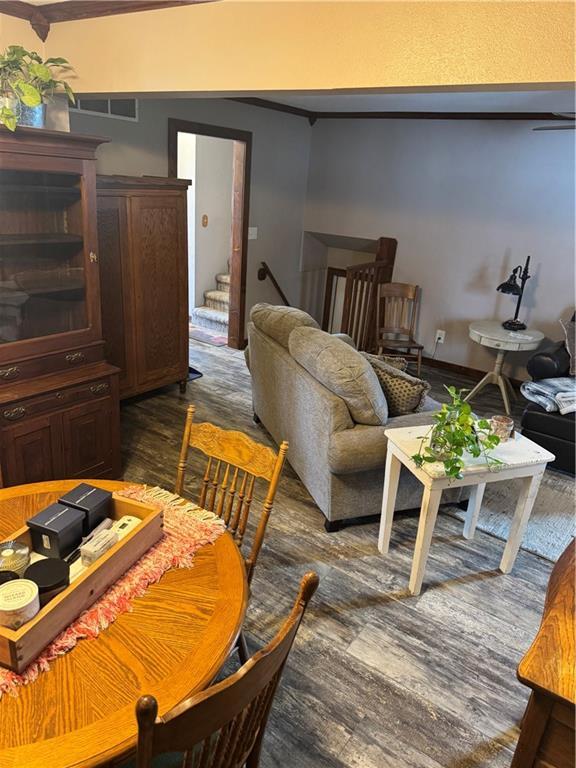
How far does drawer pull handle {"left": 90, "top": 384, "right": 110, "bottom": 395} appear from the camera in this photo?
2.71 meters

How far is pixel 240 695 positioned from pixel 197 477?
224cm

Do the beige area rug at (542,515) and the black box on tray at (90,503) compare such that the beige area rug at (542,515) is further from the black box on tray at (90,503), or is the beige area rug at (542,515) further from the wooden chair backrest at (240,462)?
the black box on tray at (90,503)

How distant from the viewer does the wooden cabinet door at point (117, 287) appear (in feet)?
11.2

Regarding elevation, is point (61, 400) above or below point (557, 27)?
below

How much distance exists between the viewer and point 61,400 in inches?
101

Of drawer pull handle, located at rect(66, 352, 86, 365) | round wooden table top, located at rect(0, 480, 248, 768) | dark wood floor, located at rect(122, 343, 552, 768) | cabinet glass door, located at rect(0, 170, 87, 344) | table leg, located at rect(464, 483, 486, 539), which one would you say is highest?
cabinet glass door, located at rect(0, 170, 87, 344)

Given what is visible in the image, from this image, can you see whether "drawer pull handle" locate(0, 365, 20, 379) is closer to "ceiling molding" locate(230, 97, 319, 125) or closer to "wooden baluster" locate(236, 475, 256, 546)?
"wooden baluster" locate(236, 475, 256, 546)

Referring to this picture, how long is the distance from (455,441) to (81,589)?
4.74 feet

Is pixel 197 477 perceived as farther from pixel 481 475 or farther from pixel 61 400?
pixel 481 475

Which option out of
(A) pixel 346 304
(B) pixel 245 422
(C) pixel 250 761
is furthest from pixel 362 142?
(C) pixel 250 761

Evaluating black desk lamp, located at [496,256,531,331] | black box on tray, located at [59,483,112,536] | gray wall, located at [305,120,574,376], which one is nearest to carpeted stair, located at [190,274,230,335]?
gray wall, located at [305,120,574,376]

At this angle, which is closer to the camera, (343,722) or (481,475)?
(343,722)

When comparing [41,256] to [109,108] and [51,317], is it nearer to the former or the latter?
[51,317]

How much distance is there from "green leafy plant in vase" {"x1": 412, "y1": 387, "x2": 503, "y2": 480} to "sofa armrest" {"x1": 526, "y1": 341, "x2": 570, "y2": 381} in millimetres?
1998
